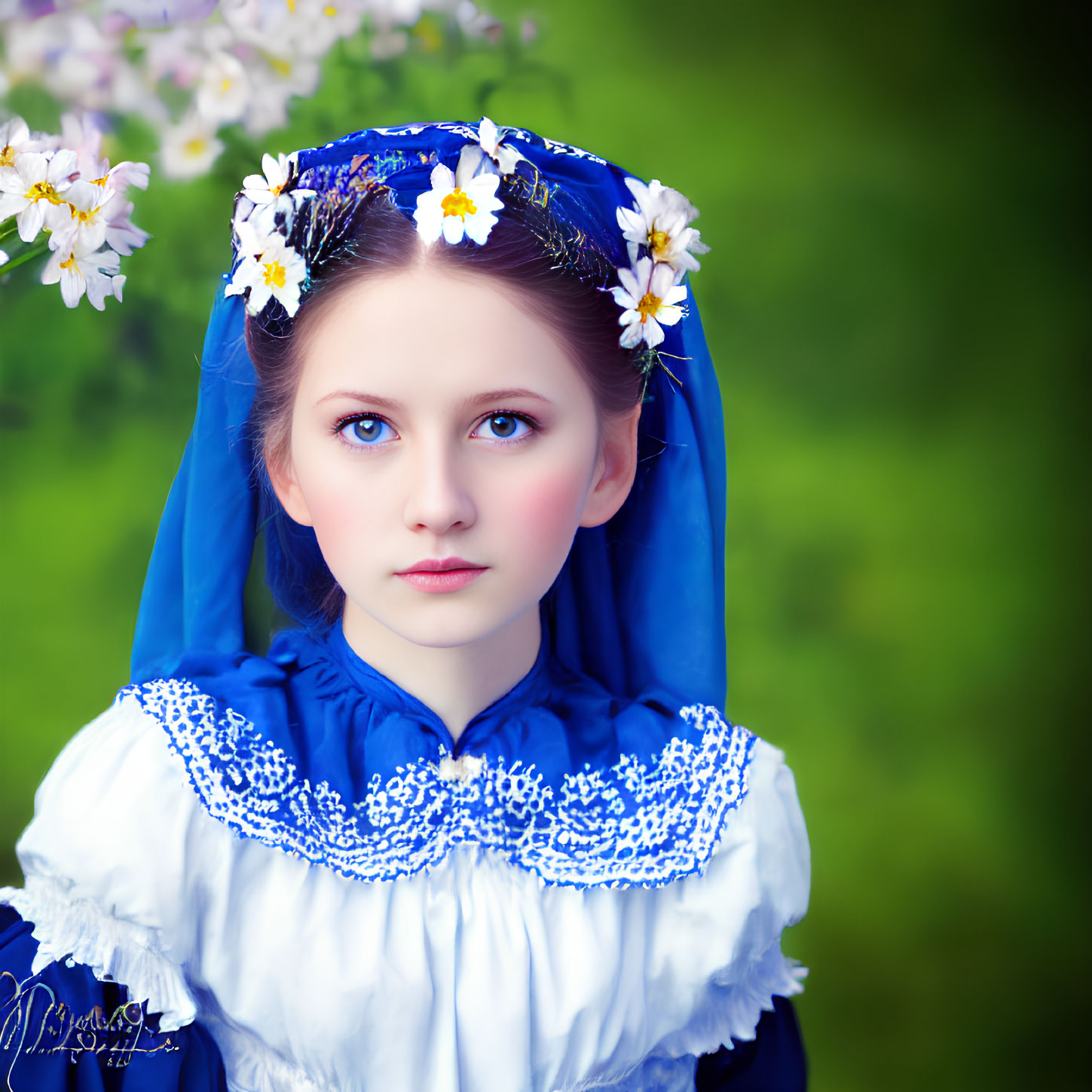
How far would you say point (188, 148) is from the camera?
1.46 m

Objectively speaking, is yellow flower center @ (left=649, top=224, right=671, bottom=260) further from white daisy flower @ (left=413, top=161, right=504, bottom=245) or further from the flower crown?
white daisy flower @ (left=413, top=161, right=504, bottom=245)

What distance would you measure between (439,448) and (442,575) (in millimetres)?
114

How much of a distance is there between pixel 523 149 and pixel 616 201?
106 mm

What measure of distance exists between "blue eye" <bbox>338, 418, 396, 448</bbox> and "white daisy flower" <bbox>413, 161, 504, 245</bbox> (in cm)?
17

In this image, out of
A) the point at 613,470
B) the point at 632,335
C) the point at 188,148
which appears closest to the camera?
the point at 632,335

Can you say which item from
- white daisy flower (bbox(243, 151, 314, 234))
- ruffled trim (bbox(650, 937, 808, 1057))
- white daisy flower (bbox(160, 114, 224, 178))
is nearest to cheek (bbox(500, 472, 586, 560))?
white daisy flower (bbox(243, 151, 314, 234))

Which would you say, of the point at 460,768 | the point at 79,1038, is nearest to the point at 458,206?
the point at 460,768

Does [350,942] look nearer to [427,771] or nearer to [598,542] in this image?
[427,771]

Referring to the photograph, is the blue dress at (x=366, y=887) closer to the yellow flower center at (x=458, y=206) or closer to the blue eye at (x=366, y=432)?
the blue eye at (x=366, y=432)

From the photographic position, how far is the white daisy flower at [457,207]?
97 centimetres

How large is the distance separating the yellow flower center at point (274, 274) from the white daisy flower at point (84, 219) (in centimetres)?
20

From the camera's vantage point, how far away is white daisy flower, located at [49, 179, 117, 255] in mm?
1094

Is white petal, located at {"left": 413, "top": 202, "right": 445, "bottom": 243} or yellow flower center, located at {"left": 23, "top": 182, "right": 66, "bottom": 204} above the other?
yellow flower center, located at {"left": 23, "top": 182, "right": 66, "bottom": 204}

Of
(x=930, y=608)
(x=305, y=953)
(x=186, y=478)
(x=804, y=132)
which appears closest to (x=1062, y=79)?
(x=804, y=132)
